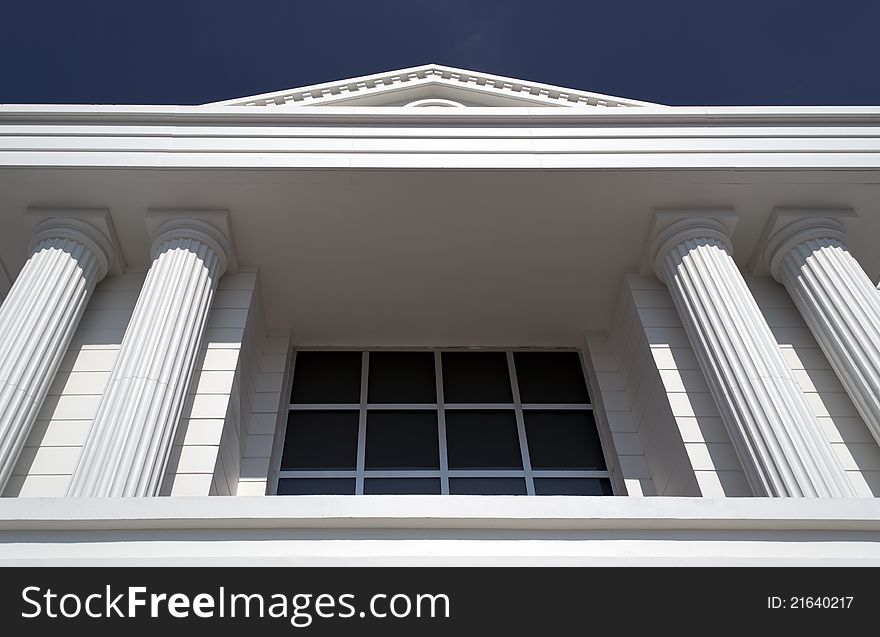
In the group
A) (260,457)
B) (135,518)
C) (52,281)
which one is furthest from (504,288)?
(135,518)

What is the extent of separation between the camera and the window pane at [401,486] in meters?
8.46

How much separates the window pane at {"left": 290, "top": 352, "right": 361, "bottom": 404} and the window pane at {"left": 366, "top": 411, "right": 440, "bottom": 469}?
0.56m

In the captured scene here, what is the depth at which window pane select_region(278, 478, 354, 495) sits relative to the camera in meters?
8.45

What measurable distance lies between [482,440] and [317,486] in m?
2.09

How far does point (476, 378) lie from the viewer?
32.9ft

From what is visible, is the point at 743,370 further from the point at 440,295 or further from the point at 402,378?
the point at 402,378

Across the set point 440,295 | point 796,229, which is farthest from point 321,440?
point 796,229

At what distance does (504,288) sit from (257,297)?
3.26 m

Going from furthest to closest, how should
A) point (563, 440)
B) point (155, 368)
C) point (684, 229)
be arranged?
point (563, 440) → point (684, 229) → point (155, 368)

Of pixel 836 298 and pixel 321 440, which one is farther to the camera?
pixel 321 440

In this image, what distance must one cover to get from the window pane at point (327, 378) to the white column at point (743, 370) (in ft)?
13.9

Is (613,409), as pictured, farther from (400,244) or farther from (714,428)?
(400,244)

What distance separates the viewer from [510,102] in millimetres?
10078
